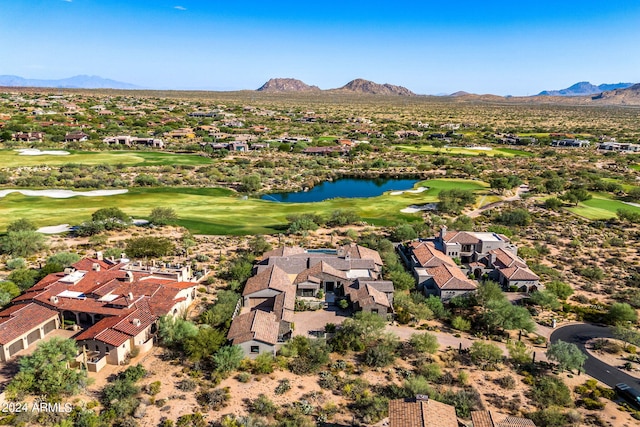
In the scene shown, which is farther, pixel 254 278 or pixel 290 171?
pixel 290 171

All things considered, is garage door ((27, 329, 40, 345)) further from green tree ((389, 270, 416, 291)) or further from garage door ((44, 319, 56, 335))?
green tree ((389, 270, 416, 291))

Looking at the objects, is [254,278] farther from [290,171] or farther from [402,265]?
[290,171]

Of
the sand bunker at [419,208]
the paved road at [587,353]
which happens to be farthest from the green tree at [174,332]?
the sand bunker at [419,208]

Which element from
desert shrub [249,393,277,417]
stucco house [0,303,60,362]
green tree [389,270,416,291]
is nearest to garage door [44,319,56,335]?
stucco house [0,303,60,362]

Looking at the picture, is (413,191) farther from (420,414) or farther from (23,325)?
(23,325)

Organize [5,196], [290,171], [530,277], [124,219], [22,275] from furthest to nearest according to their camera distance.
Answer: [290,171]
[5,196]
[124,219]
[530,277]
[22,275]

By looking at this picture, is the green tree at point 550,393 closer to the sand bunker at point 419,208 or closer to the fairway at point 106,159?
the sand bunker at point 419,208

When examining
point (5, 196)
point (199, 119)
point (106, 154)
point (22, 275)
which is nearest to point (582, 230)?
point (22, 275)
